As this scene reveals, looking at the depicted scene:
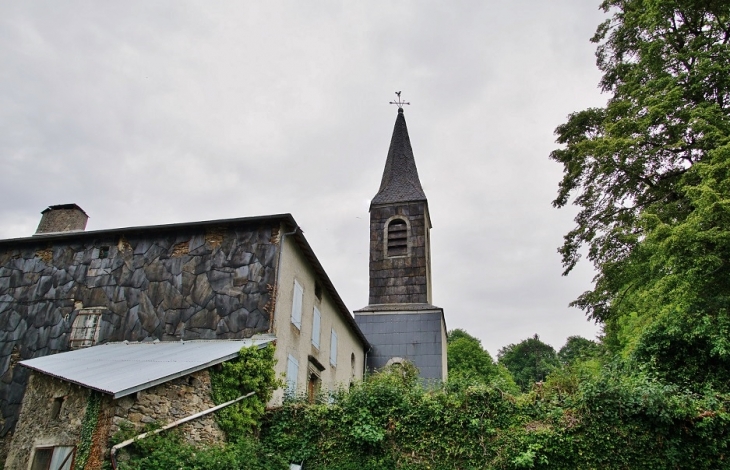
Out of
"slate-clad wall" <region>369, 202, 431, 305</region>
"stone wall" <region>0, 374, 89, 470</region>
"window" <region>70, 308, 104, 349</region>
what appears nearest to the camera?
"stone wall" <region>0, 374, 89, 470</region>

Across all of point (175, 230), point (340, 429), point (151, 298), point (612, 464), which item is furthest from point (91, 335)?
point (612, 464)

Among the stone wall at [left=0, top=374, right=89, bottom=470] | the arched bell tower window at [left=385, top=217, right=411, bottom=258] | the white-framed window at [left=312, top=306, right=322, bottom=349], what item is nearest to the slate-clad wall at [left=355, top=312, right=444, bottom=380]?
the arched bell tower window at [left=385, top=217, right=411, bottom=258]

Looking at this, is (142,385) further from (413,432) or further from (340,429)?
(413,432)

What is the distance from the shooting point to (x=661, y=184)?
12.7 meters

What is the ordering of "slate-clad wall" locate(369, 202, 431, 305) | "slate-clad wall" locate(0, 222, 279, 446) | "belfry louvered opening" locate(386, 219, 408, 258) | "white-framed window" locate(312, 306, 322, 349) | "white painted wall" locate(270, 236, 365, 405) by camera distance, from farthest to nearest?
1. "belfry louvered opening" locate(386, 219, 408, 258)
2. "slate-clad wall" locate(369, 202, 431, 305)
3. "white-framed window" locate(312, 306, 322, 349)
4. "slate-clad wall" locate(0, 222, 279, 446)
5. "white painted wall" locate(270, 236, 365, 405)

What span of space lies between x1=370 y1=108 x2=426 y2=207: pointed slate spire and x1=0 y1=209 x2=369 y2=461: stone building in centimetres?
1124

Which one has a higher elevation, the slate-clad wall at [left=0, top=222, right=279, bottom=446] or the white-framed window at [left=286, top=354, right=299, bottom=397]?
the slate-clad wall at [left=0, top=222, right=279, bottom=446]

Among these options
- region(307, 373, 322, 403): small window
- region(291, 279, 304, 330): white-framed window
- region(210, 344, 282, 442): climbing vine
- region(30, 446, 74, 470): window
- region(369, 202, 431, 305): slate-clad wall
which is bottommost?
region(30, 446, 74, 470): window

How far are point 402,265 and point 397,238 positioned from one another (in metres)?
1.43

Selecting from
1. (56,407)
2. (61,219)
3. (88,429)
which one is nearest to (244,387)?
(88,429)

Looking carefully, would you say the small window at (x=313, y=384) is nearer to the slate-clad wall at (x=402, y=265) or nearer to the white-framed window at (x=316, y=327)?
the white-framed window at (x=316, y=327)

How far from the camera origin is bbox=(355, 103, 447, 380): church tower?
21344 mm

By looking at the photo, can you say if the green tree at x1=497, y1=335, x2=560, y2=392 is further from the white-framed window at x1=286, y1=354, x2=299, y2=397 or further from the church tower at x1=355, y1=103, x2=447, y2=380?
the white-framed window at x1=286, y1=354, x2=299, y2=397

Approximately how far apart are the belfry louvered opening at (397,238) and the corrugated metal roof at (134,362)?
13127mm
